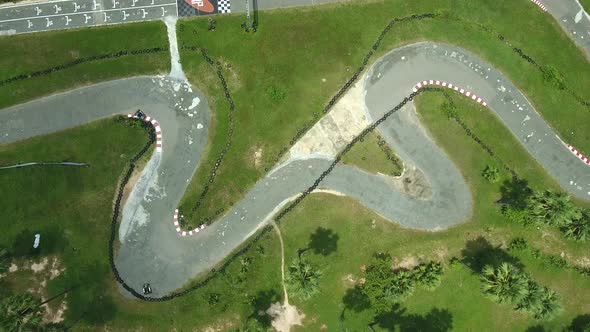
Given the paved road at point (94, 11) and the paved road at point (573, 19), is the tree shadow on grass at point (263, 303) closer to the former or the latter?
the paved road at point (94, 11)

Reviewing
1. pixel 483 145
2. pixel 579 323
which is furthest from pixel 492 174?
pixel 579 323

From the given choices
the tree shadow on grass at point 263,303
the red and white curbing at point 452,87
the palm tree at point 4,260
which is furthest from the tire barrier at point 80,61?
the tree shadow on grass at point 263,303

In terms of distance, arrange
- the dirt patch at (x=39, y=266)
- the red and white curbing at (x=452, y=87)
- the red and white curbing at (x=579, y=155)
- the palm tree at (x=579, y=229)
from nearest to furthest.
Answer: the palm tree at (x=579, y=229)
the dirt patch at (x=39, y=266)
the red and white curbing at (x=452, y=87)
the red and white curbing at (x=579, y=155)

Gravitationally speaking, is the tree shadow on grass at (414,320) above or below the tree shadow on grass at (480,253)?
below

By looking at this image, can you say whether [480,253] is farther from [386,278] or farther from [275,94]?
[275,94]

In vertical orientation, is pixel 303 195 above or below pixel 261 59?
below

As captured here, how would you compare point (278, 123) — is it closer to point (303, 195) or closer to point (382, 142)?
point (303, 195)

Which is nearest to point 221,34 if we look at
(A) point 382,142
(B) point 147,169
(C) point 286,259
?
(B) point 147,169
